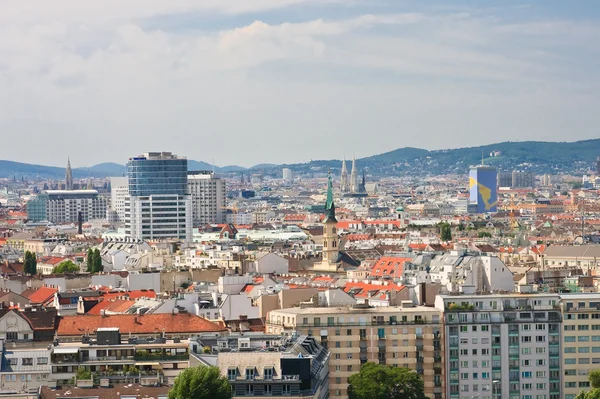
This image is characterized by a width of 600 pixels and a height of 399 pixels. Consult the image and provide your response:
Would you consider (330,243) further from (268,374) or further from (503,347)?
(268,374)

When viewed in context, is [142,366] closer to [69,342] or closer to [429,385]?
[69,342]

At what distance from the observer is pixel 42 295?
89000mm

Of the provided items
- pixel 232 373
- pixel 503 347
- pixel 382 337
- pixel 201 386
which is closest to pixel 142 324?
pixel 382 337

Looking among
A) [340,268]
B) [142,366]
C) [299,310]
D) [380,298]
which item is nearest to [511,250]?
[340,268]

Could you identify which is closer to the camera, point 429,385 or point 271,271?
point 429,385

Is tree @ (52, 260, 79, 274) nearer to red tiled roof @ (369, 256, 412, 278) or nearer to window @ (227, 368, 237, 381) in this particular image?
red tiled roof @ (369, 256, 412, 278)

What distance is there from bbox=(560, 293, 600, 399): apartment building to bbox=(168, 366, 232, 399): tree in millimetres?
19693

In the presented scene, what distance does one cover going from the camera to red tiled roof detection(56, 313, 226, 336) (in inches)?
2425

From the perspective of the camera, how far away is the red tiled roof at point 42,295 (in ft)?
284

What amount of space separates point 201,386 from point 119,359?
28.5ft

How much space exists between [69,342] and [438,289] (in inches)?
782

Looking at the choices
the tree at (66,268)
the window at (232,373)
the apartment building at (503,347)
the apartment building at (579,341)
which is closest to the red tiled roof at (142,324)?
the apartment building at (503,347)

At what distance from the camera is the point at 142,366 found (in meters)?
52.9

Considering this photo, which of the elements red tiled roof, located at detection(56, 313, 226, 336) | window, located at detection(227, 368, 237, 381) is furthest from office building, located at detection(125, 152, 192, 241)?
window, located at detection(227, 368, 237, 381)
